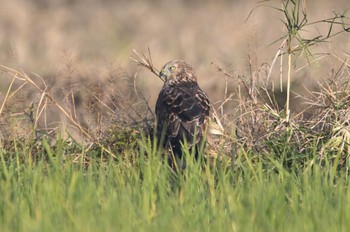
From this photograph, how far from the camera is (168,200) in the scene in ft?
20.0

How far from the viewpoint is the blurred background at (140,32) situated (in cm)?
1341

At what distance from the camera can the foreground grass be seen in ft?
18.5

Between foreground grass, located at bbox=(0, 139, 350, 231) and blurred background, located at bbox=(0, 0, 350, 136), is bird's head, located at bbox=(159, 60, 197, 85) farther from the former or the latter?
blurred background, located at bbox=(0, 0, 350, 136)

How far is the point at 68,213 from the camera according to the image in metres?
5.79

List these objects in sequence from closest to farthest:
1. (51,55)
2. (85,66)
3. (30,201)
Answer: (30,201) < (85,66) < (51,55)

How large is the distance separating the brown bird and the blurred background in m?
3.33

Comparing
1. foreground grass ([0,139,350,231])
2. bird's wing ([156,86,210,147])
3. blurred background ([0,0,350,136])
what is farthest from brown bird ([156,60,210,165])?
blurred background ([0,0,350,136])

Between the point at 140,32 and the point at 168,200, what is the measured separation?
10006 millimetres

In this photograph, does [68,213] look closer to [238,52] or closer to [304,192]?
[304,192]

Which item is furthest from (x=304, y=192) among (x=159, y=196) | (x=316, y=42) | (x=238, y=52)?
(x=238, y=52)

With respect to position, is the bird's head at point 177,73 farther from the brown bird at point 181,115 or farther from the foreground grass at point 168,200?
the foreground grass at point 168,200

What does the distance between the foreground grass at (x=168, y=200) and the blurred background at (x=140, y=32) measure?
5.19 m

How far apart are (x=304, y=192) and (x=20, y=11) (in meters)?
11.1

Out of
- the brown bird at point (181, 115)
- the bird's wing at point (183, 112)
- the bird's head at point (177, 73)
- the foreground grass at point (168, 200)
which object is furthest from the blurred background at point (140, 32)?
the foreground grass at point (168, 200)
